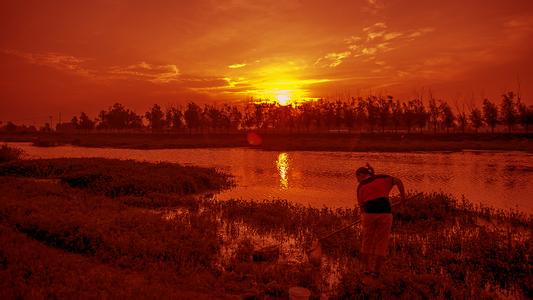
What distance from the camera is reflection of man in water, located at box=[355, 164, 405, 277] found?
24.7 feet

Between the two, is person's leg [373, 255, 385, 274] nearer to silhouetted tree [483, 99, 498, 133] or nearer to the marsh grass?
the marsh grass

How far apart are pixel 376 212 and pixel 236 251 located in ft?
13.5

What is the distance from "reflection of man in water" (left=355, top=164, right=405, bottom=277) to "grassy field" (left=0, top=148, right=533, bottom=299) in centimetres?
57

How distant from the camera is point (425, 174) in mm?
28375

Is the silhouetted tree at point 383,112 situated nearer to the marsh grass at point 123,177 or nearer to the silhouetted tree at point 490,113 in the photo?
the silhouetted tree at point 490,113

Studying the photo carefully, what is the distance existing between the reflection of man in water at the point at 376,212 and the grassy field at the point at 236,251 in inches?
22.3

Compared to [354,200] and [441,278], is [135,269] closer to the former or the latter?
[441,278]

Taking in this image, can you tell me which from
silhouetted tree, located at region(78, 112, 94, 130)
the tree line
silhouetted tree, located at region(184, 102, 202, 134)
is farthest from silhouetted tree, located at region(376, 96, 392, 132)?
silhouetted tree, located at region(78, 112, 94, 130)

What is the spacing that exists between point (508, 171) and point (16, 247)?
32761 mm

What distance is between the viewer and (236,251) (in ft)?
32.9

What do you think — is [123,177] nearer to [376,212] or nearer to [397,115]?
[376,212]

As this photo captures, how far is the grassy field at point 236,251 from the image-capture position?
24.3 ft

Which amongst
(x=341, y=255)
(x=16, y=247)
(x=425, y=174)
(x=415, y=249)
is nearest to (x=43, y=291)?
(x=16, y=247)

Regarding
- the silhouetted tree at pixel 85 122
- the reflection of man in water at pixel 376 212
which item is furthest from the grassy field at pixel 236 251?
the silhouetted tree at pixel 85 122
